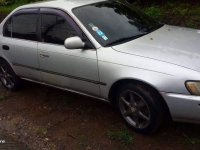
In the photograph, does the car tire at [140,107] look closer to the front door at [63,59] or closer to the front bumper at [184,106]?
the front bumper at [184,106]

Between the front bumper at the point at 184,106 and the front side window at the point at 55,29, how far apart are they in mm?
1730

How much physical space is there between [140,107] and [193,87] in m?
0.81

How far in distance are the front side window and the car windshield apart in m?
0.24

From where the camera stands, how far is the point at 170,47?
459cm

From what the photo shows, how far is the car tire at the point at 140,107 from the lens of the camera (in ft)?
14.2

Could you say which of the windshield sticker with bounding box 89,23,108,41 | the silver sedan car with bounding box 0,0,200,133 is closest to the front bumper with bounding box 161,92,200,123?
the silver sedan car with bounding box 0,0,200,133

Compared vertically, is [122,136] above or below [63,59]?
below

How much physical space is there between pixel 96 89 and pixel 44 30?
4.46 ft

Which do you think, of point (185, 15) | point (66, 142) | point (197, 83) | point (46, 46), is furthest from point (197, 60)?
point (185, 15)

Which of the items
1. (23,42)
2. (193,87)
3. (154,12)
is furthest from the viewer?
(154,12)

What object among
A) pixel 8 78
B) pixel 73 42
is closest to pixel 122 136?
pixel 73 42

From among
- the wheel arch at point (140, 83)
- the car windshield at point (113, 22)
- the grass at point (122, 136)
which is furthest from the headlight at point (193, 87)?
the car windshield at point (113, 22)

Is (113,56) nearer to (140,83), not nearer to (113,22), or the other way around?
(140,83)

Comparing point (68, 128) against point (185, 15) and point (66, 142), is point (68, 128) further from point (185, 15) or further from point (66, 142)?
point (185, 15)
